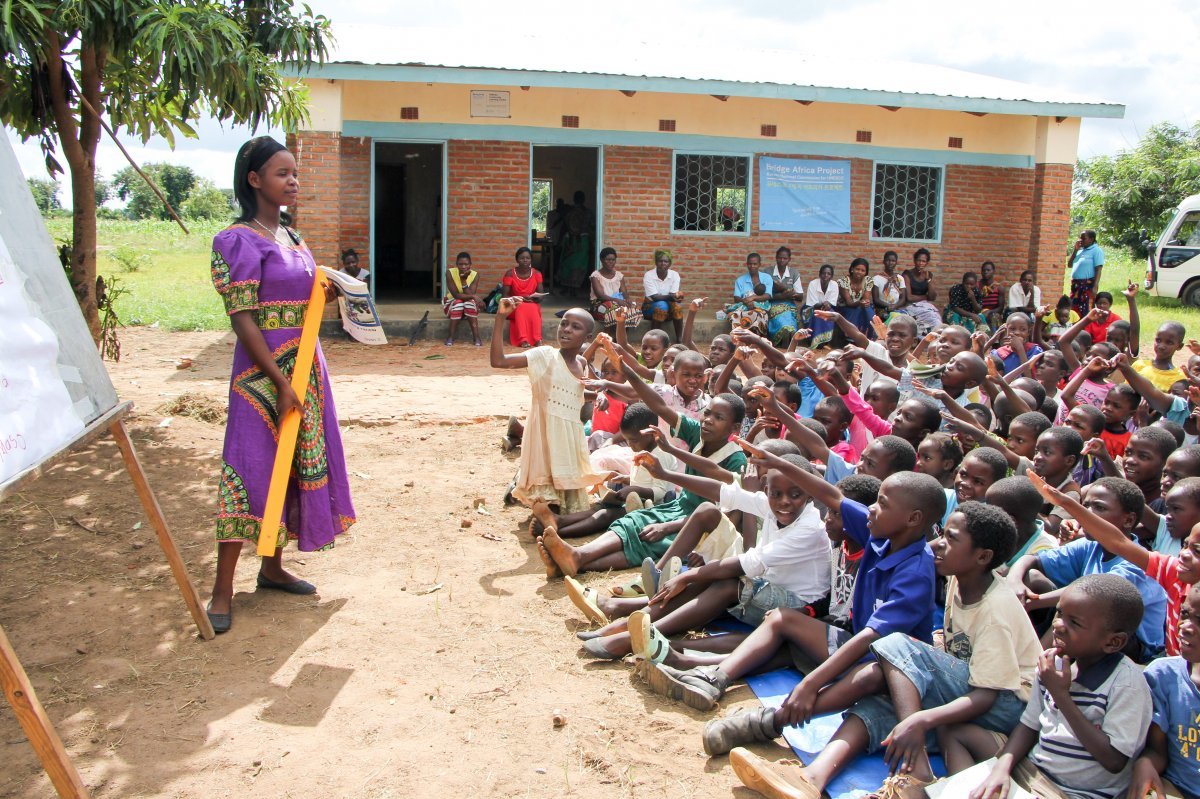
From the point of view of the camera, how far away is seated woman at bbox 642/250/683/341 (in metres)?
12.2

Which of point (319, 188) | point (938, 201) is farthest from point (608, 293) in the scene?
point (938, 201)

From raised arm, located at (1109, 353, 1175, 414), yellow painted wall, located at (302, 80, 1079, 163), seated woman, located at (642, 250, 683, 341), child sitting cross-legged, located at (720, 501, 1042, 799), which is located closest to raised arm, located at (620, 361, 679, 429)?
child sitting cross-legged, located at (720, 501, 1042, 799)

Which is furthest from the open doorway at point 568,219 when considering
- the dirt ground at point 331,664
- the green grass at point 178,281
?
the dirt ground at point 331,664

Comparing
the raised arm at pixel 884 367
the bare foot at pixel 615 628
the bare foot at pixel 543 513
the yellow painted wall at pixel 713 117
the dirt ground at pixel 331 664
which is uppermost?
the yellow painted wall at pixel 713 117

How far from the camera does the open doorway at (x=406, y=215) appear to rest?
17375 millimetres

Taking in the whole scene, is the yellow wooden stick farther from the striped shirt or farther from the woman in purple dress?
the striped shirt

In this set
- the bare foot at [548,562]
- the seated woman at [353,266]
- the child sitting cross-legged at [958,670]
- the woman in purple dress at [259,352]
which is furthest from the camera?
the seated woman at [353,266]

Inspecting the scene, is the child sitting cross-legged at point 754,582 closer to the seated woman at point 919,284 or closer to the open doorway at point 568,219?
the seated woman at point 919,284

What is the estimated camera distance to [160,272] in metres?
20.1

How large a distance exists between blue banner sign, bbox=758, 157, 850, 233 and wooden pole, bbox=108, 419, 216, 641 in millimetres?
10649

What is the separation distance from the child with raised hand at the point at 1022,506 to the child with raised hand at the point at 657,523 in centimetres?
116

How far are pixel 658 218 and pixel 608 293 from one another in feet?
5.36

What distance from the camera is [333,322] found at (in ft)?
39.0

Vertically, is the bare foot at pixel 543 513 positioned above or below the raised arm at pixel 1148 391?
below
